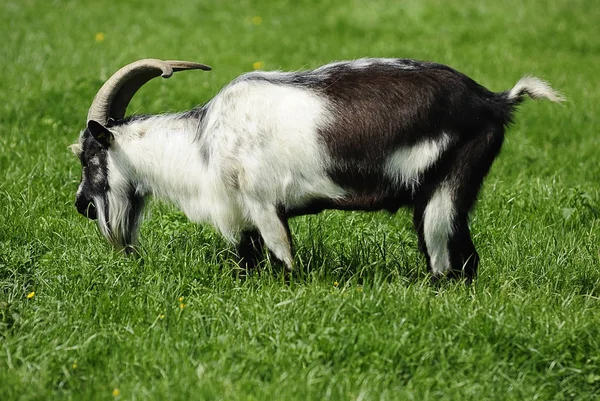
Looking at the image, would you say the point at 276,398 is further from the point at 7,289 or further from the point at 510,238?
the point at 510,238

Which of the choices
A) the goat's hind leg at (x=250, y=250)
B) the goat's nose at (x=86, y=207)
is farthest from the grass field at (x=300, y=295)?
the goat's nose at (x=86, y=207)

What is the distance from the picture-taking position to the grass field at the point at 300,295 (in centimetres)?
443

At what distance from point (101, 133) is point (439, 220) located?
7.06ft

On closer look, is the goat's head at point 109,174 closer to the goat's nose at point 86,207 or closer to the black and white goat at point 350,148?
the goat's nose at point 86,207

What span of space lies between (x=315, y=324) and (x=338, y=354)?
0.28 metres

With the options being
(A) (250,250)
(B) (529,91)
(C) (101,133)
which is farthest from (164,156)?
(B) (529,91)

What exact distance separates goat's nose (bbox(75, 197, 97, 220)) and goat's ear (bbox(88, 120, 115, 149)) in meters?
0.39

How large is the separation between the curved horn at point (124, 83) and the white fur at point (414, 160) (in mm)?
1374

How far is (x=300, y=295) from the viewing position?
5094mm

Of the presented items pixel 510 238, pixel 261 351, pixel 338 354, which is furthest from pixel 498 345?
pixel 510 238

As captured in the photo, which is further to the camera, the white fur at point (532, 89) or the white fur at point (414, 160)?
the white fur at point (532, 89)

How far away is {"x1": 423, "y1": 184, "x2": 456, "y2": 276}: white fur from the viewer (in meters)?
5.28

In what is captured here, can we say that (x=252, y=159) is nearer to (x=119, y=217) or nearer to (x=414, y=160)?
(x=414, y=160)

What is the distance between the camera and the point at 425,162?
525cm
